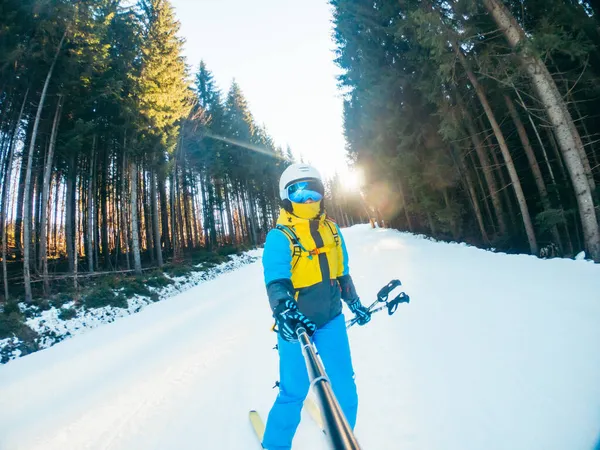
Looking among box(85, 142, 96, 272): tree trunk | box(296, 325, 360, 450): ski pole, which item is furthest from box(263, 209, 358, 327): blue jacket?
box(85, 142, 96, 272): tree trunk

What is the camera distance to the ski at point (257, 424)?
9.23 feet

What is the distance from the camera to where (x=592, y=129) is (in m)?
11.1

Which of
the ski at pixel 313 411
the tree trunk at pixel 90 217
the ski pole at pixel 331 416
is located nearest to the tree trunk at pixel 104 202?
the tree trunk at pixel 90 217

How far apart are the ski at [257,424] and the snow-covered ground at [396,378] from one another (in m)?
0.08

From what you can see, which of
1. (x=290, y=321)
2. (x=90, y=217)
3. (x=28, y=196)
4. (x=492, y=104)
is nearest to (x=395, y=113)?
(x=492, y=104)

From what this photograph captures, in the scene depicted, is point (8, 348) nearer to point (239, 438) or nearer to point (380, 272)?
point (239, 438)

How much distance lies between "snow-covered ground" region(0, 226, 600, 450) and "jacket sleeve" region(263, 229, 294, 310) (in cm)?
175

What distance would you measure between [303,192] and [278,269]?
80 cm

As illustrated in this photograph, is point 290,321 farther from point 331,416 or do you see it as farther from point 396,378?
point 396,378

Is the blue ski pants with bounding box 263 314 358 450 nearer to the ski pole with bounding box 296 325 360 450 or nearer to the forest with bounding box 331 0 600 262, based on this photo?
the ski pole with bounding box 296 325 360 450

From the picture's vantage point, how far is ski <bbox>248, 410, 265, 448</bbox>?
2812 mm

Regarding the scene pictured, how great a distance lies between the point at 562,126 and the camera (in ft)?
23.3

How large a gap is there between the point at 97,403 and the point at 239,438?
2.78 meters

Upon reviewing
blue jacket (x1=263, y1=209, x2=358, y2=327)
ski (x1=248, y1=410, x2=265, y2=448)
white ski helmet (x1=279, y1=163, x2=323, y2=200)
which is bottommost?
ski (x1=248, y1=410, x2=265, y2=448)
